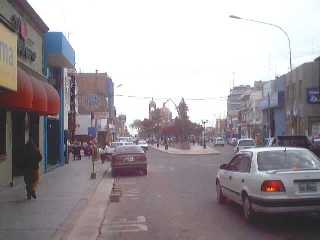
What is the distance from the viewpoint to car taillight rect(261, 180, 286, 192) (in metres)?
10.6

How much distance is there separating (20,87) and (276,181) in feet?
29.2

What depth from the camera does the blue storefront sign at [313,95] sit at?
5369cm

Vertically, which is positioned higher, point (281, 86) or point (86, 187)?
point (281, 86)

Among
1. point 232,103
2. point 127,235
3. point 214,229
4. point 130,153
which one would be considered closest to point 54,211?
point 127,235

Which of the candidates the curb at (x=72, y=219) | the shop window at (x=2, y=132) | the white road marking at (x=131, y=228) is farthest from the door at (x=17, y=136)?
the white road marking at (x=131, y=228)

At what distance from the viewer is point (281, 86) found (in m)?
66.6

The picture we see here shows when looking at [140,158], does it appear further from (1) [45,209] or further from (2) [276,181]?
(2) [276,181]

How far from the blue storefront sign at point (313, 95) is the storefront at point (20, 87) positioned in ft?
109

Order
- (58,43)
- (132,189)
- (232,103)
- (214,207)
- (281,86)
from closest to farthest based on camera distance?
(214,207) < (132,189) < (58,43) < (281,86) < (232,103)

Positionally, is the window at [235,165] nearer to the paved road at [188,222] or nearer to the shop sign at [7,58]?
the paved road at [188,222]

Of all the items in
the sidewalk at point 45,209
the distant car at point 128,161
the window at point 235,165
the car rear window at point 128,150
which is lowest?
the sidewalk at point 45,209

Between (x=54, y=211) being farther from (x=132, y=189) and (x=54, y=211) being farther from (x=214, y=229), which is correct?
(x=132, y=189)

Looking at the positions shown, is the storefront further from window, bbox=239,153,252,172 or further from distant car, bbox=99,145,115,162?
distant car, bbox=99,145,115,162

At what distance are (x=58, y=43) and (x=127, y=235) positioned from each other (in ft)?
58.2
